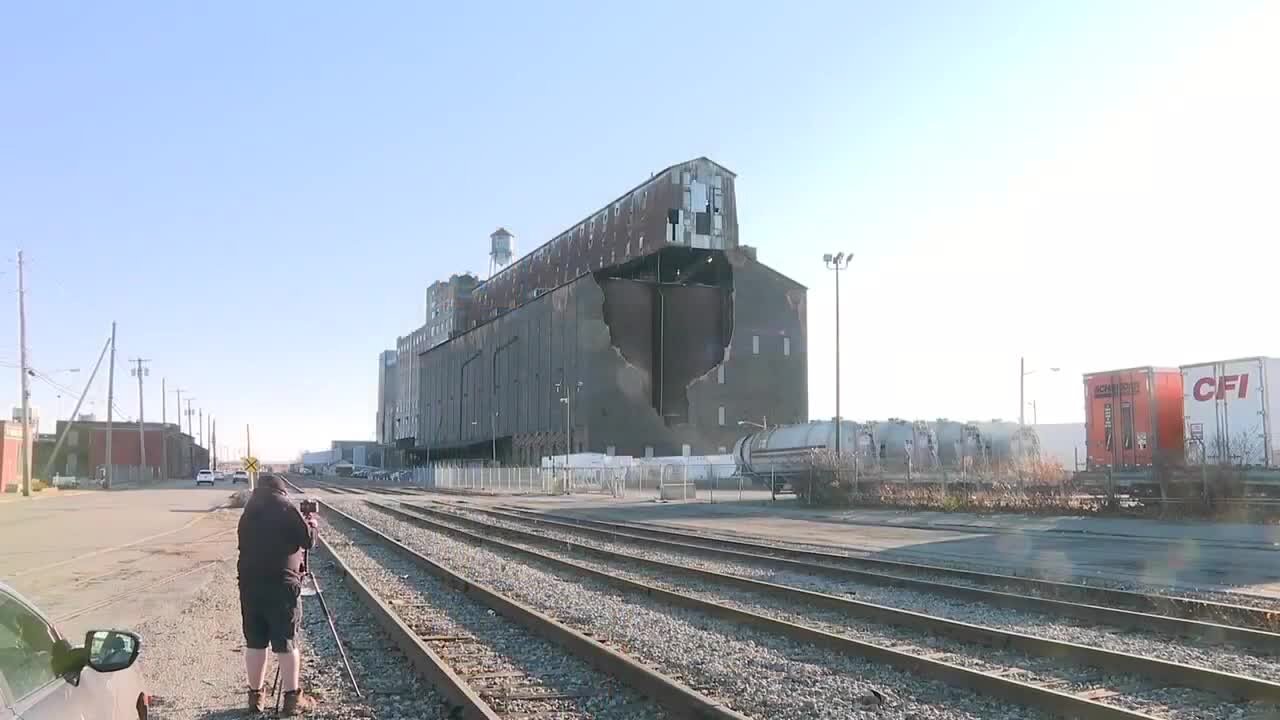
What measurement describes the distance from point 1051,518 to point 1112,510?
1.67 metres

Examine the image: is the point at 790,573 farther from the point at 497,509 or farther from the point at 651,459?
the point at 651,459

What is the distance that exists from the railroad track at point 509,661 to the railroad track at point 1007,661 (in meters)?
2.25

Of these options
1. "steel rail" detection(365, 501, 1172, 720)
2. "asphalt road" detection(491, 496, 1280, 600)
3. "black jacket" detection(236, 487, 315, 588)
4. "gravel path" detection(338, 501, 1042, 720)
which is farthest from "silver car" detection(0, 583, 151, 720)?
"asphalt road" detection(491, 496, 1280, 600)

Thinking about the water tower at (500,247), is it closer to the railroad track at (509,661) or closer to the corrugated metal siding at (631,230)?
the corrugated metal siding at (631,230)

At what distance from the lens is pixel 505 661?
952cm

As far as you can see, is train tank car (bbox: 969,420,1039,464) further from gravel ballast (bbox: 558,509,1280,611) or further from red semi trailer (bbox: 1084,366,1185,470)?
gravel ballast (bbox: 558,509,1280,611)

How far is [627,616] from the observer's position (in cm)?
1212

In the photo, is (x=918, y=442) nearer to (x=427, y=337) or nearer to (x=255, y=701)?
(x=255, y=701)

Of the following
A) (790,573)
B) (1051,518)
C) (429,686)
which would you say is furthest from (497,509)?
(429,686)

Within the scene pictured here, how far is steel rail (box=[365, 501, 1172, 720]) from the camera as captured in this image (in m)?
7.02

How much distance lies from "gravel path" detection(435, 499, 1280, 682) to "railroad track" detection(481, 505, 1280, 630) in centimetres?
35

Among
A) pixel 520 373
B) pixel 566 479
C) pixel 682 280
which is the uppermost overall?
pixel 682 280

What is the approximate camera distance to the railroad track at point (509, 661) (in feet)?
24.6

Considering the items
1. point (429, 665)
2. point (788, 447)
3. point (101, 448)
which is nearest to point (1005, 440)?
point (788, 447)
